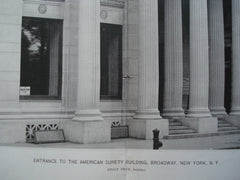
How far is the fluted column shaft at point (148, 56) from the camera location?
49.4 feet

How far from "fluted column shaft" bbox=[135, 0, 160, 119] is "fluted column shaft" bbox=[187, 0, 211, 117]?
126 inches

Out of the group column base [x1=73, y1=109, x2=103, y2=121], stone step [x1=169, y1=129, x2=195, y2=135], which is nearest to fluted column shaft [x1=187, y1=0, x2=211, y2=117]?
stone step [x1=169, y1=129, x2=195, y2=135]

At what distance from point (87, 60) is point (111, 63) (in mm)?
2685

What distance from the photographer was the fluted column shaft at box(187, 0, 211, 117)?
56.7 ft

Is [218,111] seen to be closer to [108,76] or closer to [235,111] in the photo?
[235,111]

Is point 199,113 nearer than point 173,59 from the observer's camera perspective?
Yes

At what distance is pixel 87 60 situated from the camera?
13547mm

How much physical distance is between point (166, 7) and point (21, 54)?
925 centimetres

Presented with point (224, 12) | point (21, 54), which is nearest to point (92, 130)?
point (21, 54)

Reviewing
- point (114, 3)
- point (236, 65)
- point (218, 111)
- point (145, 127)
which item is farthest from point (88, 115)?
point (218, 111)

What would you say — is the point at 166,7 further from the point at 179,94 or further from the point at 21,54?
the point at 21,54

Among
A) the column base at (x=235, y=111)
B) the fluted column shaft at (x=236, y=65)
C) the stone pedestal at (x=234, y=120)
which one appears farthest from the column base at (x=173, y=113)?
the fluted column shaft at (x=236, y=65)

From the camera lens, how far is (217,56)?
1931cm

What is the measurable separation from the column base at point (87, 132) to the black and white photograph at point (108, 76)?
0.04 metres
